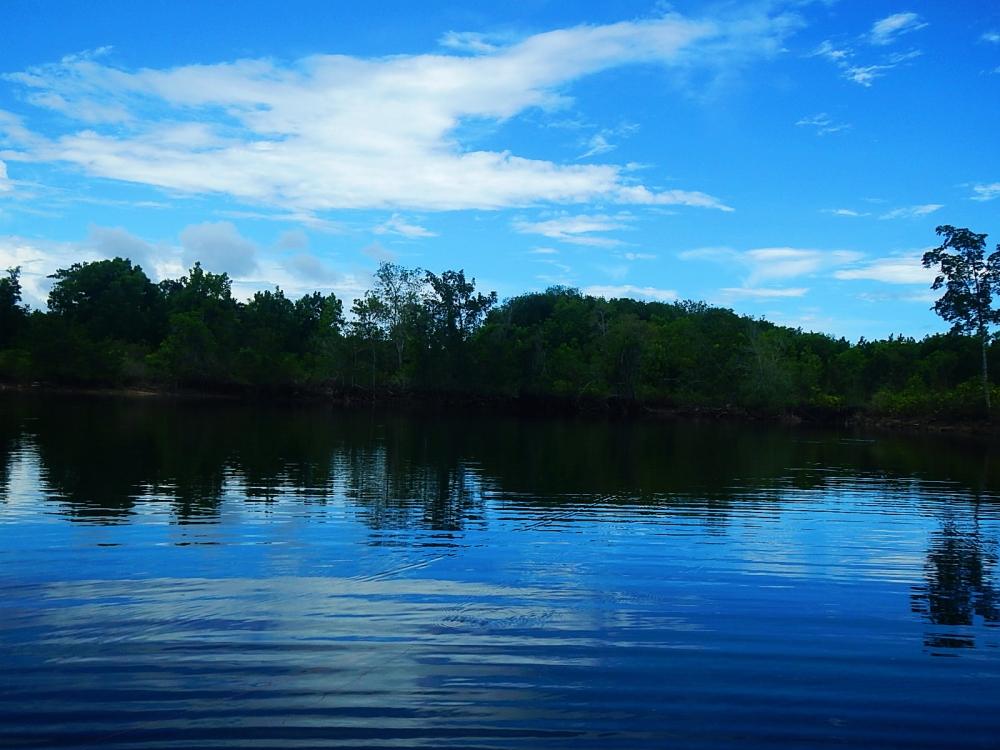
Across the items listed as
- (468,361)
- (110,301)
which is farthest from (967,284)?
(110,301)

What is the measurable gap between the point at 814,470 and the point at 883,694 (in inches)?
991

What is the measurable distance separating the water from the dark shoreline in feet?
219

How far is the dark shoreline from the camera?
86.5 m

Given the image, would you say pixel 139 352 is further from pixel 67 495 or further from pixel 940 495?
pixel 940 495

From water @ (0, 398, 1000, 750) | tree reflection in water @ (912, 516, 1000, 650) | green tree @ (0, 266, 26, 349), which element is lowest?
tree reflection in water @ (912, 516, 1000, 650)

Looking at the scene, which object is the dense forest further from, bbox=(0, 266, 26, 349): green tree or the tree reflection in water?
the tree reflection in water

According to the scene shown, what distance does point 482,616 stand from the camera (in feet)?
31.5

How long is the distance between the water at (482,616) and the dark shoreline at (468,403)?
219 feet

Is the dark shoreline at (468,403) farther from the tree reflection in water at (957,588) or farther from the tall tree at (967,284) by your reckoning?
the tree reflection in water at (957,588)

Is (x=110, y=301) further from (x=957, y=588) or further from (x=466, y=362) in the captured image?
(x=957, y=588)

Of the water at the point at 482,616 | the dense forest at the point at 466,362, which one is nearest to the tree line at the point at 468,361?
the dense forest at the point at 466,362

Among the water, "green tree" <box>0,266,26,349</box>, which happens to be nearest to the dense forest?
"green tree" <box>0,266,26,349</box>

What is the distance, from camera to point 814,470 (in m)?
31.0

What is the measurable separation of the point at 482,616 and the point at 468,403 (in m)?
84.2
